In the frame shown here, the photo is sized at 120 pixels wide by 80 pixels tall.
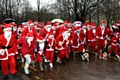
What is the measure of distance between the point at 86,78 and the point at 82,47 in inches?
159

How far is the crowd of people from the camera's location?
8445 mm

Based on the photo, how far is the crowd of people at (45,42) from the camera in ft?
27.7

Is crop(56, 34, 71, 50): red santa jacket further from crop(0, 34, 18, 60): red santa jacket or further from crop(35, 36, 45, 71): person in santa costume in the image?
crop(0, 34, 18, 60): red santa jacket

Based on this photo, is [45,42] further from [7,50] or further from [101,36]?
[101,36]

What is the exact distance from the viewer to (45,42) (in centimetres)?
1065

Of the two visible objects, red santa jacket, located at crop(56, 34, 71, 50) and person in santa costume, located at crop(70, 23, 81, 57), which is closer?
red santa jacket, located at crop(56, 34, 71, 50)

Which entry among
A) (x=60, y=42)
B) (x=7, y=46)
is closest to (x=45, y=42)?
(x=60, y=42)

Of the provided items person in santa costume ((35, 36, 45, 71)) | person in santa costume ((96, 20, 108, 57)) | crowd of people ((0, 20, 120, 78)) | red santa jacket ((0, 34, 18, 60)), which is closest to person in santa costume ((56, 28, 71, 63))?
crowd of people ((0, 20, 120, 78))

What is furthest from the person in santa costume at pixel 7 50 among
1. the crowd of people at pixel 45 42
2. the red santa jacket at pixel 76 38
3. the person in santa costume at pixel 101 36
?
the person in santa costume at pixel 101 36

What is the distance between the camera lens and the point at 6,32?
27.7 feet

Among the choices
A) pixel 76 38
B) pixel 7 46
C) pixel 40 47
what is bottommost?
pixel 40 47

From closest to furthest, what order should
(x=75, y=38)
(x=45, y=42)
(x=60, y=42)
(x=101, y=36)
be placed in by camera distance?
(x=45, y=42) < (x=60, y=42) < (x=75, y=38) < (x=101, y=36)

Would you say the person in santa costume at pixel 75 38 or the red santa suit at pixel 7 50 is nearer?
the red santa suit at pixel 7 50

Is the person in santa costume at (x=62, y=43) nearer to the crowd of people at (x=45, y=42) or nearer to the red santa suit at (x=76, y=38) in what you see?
the crowd of people at (x=45, y=42)
